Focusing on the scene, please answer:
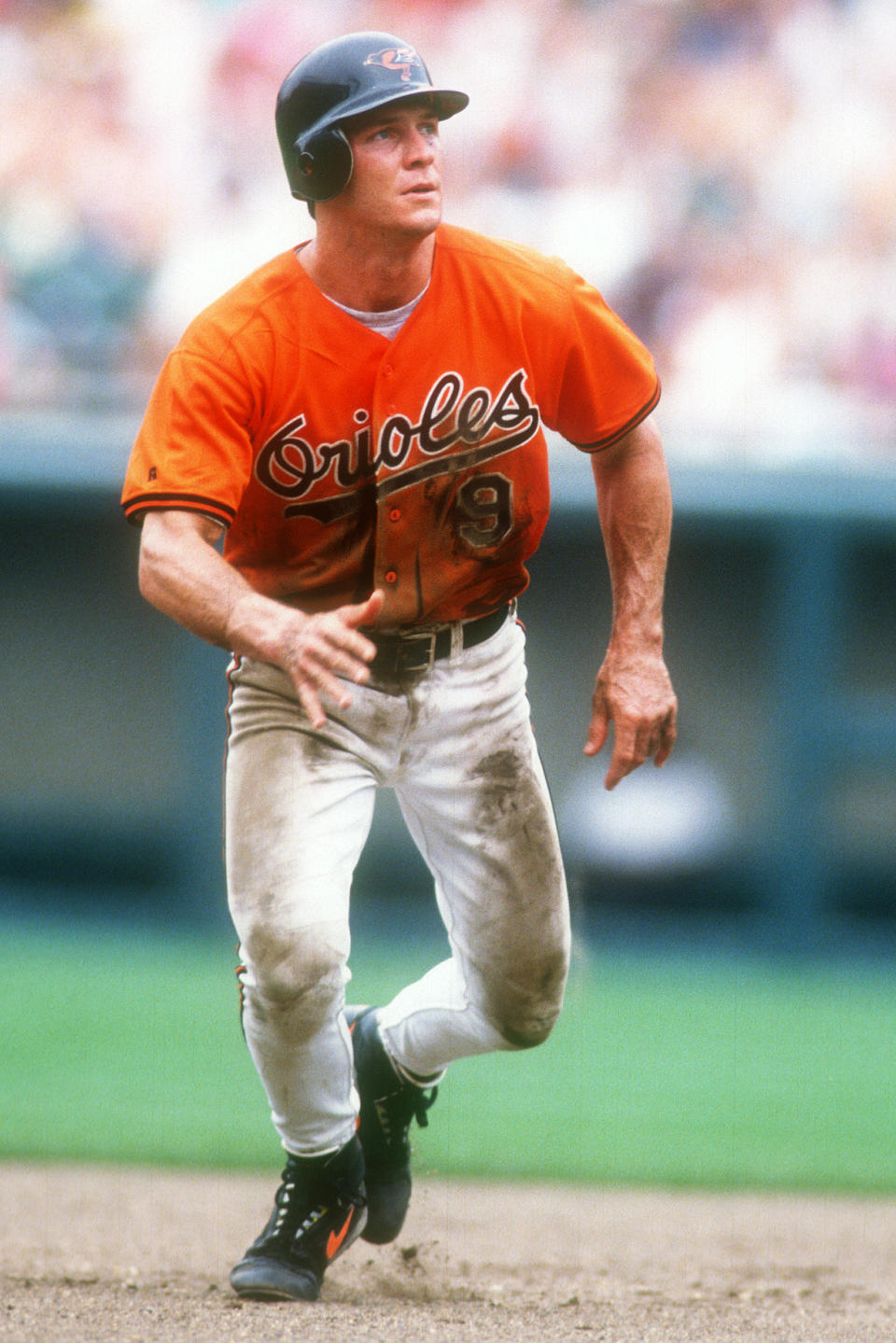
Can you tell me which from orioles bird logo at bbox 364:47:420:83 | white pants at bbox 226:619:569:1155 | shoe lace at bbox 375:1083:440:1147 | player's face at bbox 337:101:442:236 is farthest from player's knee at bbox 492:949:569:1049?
orioles bird logo at bbox 364:47:420:83

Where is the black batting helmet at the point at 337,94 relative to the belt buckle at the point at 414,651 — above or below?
above

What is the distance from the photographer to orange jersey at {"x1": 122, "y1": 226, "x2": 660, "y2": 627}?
8.86 feet

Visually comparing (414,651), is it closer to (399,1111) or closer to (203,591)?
Result: (203,591)

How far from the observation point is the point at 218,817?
27.0 feet

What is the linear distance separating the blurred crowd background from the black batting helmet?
6.26 meters

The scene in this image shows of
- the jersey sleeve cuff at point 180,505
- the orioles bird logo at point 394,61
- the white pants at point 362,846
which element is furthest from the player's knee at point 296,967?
the orioles bird logo at point 394,61

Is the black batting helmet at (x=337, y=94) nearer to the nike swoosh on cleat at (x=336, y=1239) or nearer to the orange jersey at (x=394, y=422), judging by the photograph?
the orange jersey at (x=394, y=422)

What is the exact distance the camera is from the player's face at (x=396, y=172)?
2.73m

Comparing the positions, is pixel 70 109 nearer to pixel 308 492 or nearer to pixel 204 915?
pixel 204 915

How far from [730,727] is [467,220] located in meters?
3.46

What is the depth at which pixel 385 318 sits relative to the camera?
2.88 m

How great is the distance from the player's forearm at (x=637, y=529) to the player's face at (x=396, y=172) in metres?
0.63

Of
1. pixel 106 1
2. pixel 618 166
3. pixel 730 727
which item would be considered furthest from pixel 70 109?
pixel 730 727

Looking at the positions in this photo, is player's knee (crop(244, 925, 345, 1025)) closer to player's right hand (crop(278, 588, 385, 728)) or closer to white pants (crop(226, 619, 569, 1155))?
white pants (crop(226, 619, 569, 1155))
